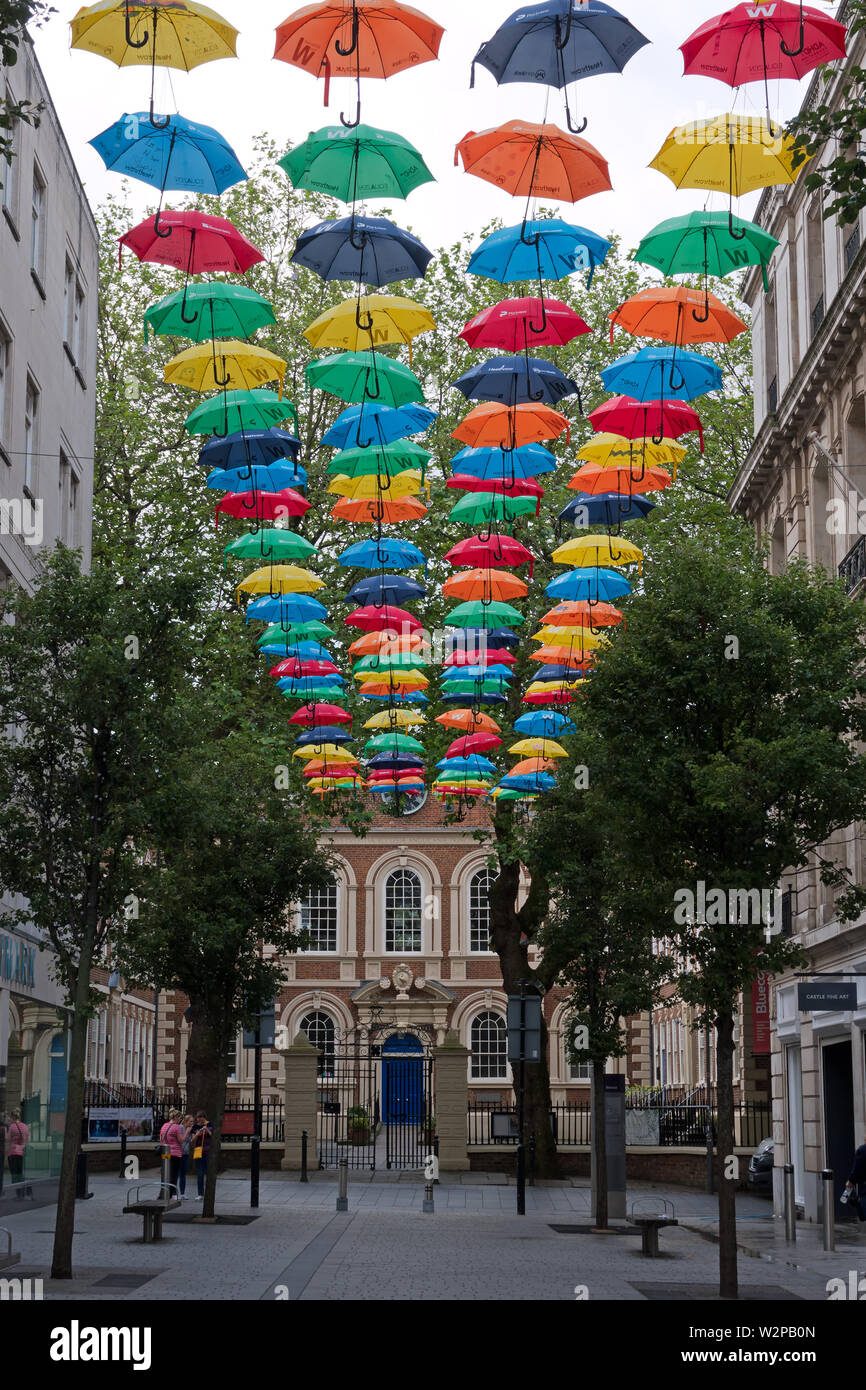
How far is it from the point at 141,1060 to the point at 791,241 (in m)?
38.3

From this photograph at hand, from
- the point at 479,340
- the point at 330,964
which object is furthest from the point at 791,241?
the point at 330,964

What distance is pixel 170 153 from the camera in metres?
13.9

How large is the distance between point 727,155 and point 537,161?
5.01 feet

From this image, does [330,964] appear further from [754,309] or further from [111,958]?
[111,958]

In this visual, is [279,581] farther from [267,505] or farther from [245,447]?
[245,447]

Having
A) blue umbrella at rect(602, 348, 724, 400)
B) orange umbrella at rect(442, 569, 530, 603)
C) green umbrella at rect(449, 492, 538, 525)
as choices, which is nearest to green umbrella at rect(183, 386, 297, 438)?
green umbrella at rect(449, 492, 538, 525)

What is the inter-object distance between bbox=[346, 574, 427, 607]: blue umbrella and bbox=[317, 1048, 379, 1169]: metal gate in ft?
54.2

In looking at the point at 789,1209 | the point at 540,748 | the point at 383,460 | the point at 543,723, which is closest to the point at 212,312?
the point at 383,460

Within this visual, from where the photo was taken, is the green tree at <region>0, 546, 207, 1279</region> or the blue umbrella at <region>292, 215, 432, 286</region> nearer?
the blue umbrella at <region>292, 215, 432, 286</region>

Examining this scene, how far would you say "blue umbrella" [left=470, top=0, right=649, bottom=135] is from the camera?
12547 millimetres

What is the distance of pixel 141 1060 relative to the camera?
195 ft

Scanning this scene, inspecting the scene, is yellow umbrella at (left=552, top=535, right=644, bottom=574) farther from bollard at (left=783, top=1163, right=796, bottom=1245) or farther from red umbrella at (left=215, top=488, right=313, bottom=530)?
bollard at (left=783, top=1163, right=796, bottom=1245)

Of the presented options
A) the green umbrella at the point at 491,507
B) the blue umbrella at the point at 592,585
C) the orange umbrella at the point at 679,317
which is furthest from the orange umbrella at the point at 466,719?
the orange umbrella at the point at 679,317

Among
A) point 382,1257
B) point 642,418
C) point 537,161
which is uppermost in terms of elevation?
point 537,161
